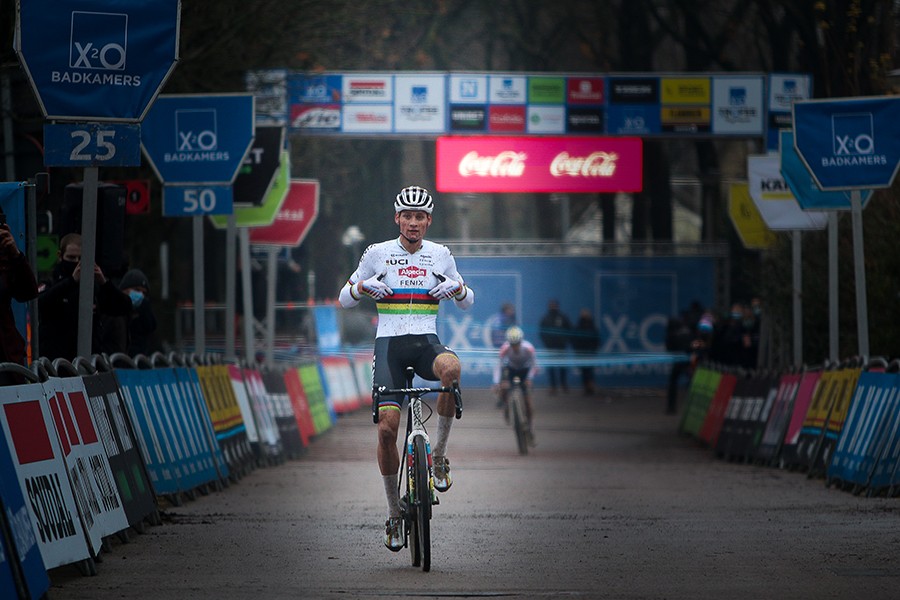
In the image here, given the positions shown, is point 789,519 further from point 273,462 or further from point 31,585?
point 273,462

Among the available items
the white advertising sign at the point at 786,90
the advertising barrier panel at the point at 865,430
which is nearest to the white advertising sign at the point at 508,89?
the white advertising sign at the point at 786,90

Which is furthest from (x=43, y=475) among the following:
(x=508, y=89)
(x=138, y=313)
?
(x=508, y=89)

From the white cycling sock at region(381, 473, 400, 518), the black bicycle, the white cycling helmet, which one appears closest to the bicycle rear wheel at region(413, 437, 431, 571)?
the black bicycle

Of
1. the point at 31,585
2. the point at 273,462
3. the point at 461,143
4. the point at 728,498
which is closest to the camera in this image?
the point at 31,585

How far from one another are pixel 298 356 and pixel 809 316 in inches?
465

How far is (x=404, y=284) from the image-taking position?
1146cm

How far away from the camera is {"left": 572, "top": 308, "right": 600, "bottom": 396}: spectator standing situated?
43.9 metres

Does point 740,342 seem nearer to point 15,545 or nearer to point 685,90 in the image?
point 685,90

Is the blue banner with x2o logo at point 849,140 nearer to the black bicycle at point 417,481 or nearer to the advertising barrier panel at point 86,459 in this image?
the black bicycle at point 417,481

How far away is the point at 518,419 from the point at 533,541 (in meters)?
12.6

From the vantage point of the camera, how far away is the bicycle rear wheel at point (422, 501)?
34.7ft

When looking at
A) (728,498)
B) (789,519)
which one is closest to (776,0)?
(728,498)

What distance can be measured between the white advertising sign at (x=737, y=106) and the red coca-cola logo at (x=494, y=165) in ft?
12.6

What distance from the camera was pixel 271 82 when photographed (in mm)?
27516
